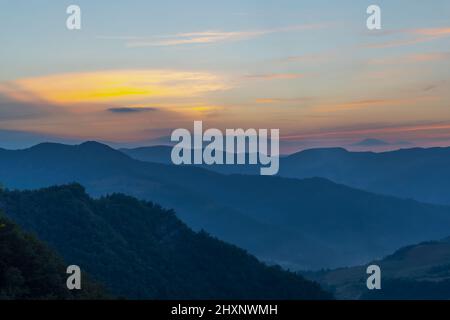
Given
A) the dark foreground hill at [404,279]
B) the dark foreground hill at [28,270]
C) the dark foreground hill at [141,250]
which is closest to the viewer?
the dark foreground hill at [28,270]

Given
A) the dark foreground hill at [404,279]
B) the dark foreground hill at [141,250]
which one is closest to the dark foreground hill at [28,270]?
the dark foreground hill at [141,250]

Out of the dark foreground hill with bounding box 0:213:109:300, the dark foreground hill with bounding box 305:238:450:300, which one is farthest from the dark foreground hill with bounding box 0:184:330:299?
the dark foreground hill with bounding box 305:238:450:300

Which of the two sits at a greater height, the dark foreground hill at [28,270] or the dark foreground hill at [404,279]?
the dark foreground hill at [404,279]

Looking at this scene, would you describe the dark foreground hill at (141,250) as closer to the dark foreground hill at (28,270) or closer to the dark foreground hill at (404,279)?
the dark foreground hill at (28,270)

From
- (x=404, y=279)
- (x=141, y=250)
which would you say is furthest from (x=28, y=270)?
(x=404, y=279)
